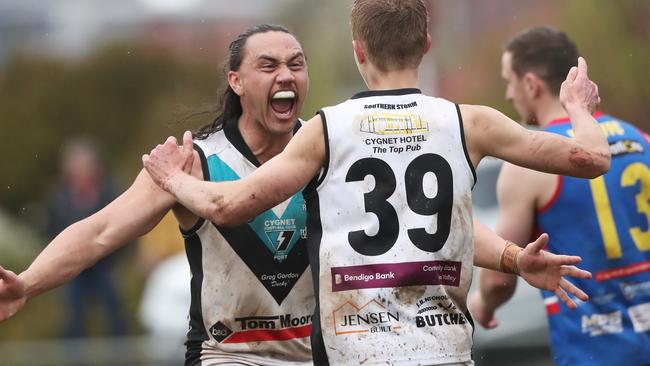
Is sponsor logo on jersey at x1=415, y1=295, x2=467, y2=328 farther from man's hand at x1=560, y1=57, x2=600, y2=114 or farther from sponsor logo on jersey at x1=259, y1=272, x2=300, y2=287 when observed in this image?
sponsor logo on jersey at x1=259, y1=272, x2=300, y2=287

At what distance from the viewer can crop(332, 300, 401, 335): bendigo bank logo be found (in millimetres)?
4922

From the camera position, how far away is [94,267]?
1422 cm

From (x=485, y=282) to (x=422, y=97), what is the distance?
2339 millimetres

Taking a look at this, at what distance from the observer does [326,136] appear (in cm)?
496

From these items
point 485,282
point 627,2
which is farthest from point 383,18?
point 627,2

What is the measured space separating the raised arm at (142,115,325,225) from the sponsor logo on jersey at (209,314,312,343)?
916 millimetres

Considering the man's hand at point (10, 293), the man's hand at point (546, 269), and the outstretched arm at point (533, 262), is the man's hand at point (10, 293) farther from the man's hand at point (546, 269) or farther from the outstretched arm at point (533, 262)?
the man's hand at point (546, 269)

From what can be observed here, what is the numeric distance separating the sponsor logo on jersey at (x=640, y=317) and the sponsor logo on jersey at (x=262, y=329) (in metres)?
1.85

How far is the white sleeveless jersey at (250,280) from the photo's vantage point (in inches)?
232

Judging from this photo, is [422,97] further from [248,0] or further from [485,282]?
[248,0]

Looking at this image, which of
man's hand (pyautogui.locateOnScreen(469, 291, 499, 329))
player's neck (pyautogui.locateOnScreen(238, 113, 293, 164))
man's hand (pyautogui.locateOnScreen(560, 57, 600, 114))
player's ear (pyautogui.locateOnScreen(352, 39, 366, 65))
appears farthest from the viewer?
man's hand (pyautogui.locateOnScreen(469, 291, 499, 329))

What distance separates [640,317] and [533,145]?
2.04 m

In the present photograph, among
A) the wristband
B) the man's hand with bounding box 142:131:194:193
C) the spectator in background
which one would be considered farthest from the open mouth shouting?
the spectator in background

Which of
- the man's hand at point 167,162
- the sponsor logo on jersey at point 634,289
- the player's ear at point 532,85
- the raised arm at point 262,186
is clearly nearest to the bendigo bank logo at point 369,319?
the raised arm at point 262,186
